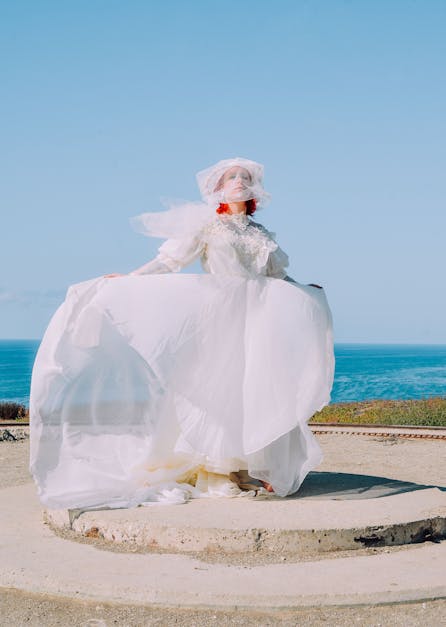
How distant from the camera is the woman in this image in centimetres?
682

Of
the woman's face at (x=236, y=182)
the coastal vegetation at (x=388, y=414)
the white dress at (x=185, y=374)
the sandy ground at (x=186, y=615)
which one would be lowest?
the coastal vegetation at (x=388, y=414)

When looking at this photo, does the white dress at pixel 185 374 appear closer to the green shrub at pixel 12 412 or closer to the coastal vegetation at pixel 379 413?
the coastal vegetation at pixel 379 413

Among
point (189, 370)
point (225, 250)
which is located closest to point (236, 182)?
point (225, 250)

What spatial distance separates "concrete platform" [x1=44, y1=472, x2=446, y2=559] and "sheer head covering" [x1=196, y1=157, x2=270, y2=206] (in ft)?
7.93

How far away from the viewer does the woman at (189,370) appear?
22.4ft

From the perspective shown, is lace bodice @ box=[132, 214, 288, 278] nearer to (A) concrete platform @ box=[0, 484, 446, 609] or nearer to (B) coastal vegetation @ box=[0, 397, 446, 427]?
(A) concrete platform @ box=[0, 484, 446, 609]

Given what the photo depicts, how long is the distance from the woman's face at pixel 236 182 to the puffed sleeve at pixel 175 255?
44 centimetres

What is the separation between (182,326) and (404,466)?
5268 mm

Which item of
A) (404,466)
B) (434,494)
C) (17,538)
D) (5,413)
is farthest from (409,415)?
(17,538)

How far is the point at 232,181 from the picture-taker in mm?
7227

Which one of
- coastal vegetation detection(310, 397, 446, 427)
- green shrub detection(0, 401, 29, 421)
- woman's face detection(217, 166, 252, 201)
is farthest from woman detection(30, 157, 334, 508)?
green shrub detection(0, 401, 29, 421)

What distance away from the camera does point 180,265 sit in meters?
Result: 7.21

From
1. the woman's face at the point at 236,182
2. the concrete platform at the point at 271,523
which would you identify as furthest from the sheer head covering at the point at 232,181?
the concrete platform at the point at 271,523

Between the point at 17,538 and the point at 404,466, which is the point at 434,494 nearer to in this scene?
the point at 17,538
